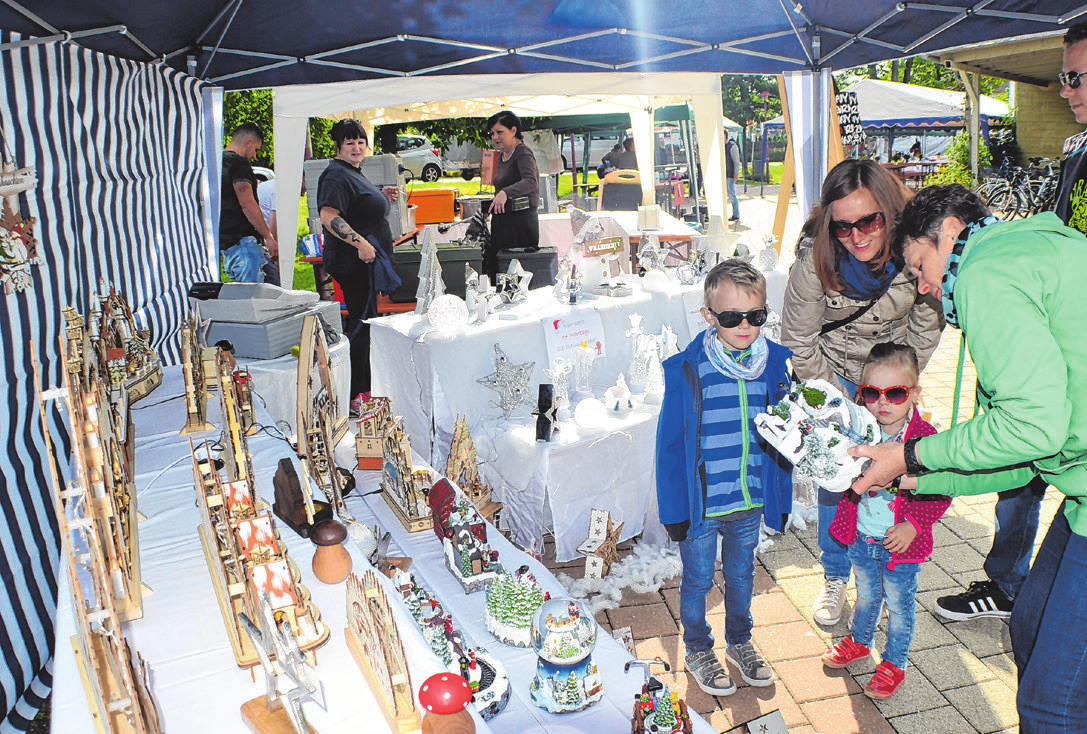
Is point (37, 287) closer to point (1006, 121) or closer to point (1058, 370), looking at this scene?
point (1058, 370)

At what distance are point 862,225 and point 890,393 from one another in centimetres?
54

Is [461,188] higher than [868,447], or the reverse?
[461,188]

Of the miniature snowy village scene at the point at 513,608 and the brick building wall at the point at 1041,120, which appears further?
the brick building wall at the point at 1041,120

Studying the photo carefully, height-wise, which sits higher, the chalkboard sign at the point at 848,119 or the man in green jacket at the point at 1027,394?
the chalkboard sign at the point at 848,119

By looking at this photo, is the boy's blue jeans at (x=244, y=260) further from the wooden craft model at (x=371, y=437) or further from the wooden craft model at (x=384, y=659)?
the wooden craft model at (x=384, y=659)

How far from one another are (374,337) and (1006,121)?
18639mm

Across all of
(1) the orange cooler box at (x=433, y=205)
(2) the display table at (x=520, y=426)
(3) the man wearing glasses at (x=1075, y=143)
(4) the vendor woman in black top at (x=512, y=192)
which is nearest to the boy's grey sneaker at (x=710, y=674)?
(2) the display table at (x=520, y=426)

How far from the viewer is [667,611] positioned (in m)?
3.22

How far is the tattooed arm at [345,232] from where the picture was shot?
14.9 ft

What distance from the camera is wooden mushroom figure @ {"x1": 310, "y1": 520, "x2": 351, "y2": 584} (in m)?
1.72

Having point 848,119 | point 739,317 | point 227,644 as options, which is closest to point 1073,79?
point 739,317

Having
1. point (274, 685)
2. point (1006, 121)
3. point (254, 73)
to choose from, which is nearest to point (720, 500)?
point (274, 685)

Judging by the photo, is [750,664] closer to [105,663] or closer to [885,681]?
[885,681]

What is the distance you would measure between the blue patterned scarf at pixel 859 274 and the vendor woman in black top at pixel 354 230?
300 cm
